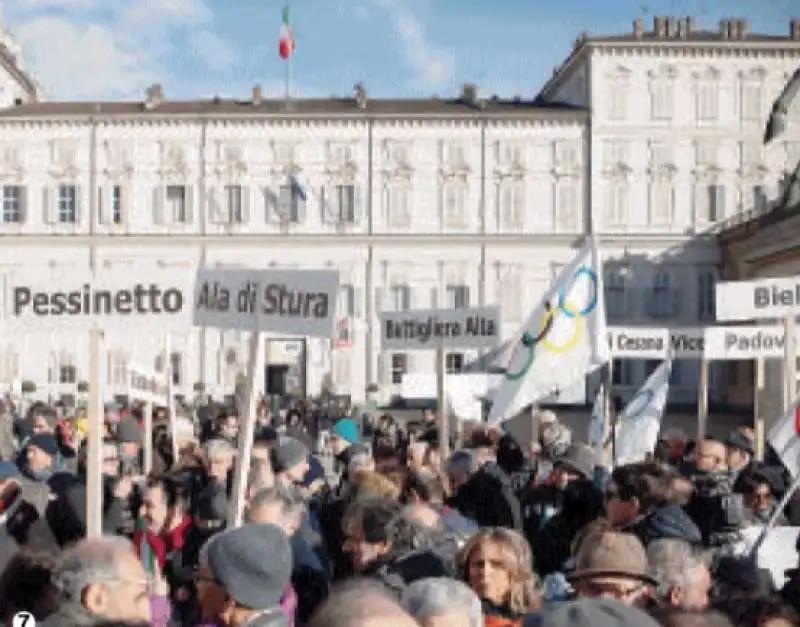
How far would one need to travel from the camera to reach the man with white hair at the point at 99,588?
383cm

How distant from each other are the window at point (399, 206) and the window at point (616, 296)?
653 cm

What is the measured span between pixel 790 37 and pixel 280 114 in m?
16.6

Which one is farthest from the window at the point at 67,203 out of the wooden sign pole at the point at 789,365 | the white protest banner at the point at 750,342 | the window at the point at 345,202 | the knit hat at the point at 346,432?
the wooden sign pole at the point at 789,365

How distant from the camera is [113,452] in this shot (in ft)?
29.8

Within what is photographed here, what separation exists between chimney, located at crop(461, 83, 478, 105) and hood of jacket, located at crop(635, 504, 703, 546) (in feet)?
168

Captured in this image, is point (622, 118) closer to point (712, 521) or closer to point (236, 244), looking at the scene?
point (236, 244)

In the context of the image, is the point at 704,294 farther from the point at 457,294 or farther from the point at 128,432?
the point at 128,432

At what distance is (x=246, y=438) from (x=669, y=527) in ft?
6.15

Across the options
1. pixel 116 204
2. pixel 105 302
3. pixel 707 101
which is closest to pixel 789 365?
pixel 105 302

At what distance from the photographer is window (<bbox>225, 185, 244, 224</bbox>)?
54.7 metres

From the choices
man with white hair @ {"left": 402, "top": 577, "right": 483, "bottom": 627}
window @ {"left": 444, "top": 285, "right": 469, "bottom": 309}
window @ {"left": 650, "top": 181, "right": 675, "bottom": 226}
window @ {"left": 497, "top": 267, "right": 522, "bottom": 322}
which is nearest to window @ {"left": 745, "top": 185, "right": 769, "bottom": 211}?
window @ {"left": 650, "top": 181, "right": 675, "bottom": 226}

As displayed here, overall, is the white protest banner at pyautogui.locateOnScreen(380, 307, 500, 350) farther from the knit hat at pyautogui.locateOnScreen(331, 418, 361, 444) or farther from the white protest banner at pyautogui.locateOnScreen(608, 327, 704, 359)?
the white protest banner at pyautogui.locateOnScreen(608, 327, 704, 359)

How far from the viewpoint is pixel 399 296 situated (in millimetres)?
54344

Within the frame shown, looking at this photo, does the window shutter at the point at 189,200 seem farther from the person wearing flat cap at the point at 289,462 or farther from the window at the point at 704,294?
the person wearing flat cap at the point at 289,462
